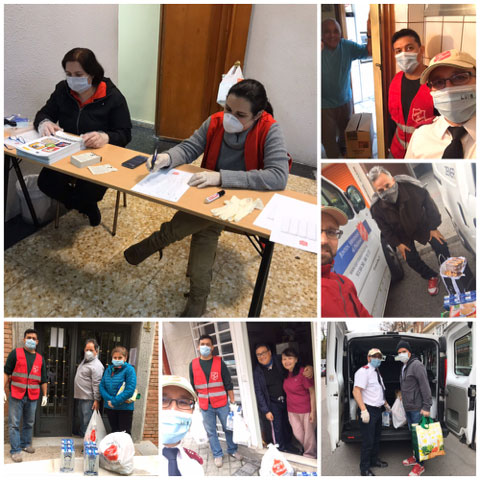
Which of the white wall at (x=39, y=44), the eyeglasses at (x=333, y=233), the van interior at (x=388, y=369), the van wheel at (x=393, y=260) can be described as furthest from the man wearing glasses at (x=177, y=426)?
the white wall at (x=39, y=44)

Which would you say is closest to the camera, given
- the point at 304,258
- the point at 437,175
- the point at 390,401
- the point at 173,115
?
the point at 437,175

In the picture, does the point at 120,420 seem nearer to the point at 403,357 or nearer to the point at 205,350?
the point at 205,350

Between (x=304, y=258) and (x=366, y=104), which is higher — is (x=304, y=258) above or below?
below

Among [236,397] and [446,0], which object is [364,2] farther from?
[236,397]

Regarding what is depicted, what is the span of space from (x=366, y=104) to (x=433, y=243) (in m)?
0.67

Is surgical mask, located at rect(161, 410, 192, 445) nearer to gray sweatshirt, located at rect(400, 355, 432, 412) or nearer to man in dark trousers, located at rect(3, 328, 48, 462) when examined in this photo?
man in dark trousers, located at rect(3, 328, 48, 462)

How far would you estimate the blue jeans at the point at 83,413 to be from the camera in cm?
197

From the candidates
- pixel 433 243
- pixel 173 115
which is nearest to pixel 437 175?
pixel 433 243

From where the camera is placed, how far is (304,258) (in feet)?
10.3

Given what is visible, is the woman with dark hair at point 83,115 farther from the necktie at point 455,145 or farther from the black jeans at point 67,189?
the necktie at point 455,145

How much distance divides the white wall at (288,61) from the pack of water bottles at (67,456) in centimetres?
362

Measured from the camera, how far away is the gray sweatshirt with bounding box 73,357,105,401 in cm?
197

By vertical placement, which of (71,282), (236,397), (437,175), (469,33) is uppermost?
(469,33)

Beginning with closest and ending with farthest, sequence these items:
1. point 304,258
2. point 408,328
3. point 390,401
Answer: point 408,328 → point 390,401 → point 304,258
